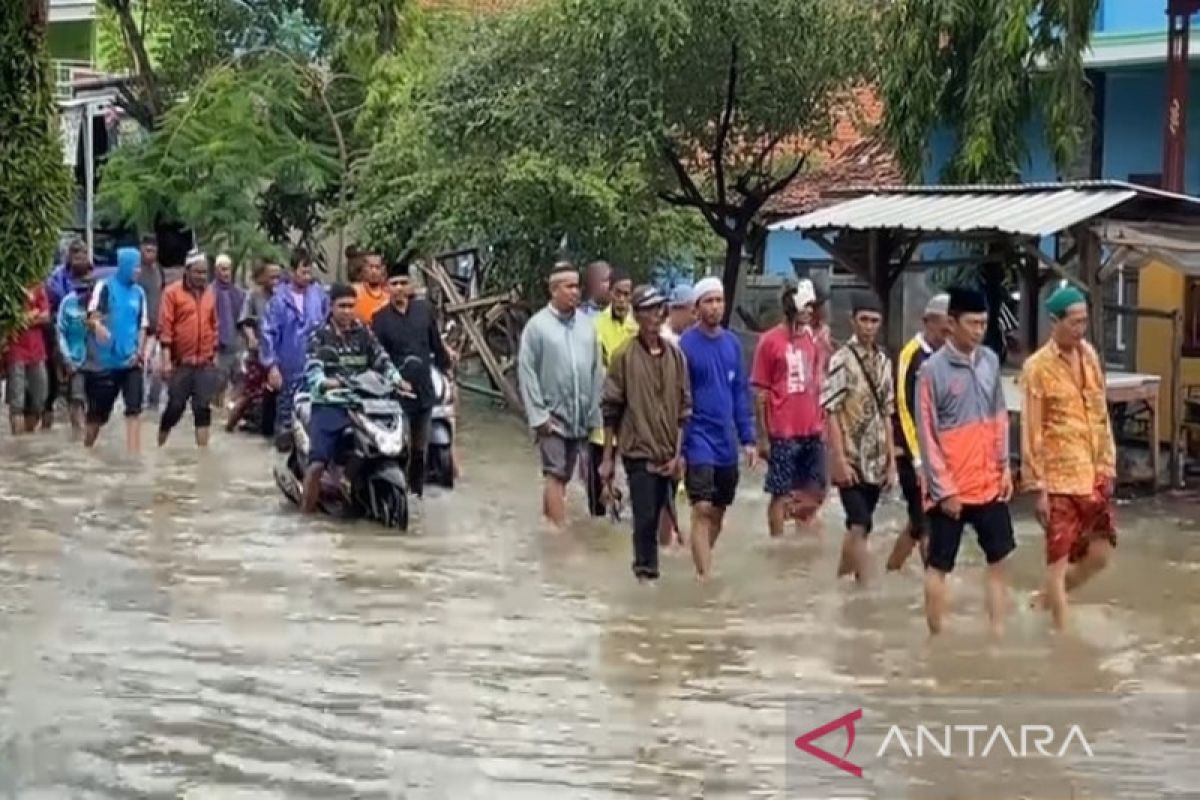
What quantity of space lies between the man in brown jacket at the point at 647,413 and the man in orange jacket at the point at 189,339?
6385mm

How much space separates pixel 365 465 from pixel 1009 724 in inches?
237

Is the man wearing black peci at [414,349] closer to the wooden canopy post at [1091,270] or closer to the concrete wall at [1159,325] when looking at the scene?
the wooden canopy post at [1091,270]

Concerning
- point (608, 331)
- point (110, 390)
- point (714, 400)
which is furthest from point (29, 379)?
point (714, 400)

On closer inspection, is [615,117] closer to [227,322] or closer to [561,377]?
[227,322]

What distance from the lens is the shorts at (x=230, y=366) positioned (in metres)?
19.8

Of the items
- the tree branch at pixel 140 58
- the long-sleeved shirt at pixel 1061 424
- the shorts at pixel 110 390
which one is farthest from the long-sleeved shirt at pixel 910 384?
the tree branch at pixel 140 58

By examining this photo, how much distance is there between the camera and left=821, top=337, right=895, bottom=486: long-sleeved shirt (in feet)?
36.6

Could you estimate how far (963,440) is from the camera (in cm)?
946

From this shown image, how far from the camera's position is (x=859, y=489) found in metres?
11.2

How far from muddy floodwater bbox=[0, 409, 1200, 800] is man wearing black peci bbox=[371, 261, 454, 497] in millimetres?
525

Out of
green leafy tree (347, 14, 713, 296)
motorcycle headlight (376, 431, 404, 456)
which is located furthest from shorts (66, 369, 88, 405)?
motorcycle headlight (376, 431, 404, 456)

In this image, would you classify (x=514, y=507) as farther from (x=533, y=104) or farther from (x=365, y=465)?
(x=533, y=104)

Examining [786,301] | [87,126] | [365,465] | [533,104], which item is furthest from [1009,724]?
[87,126]

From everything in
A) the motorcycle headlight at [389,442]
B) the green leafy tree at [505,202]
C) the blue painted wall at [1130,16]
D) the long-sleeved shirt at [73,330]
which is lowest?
the motorcycle headlight at [389,442]
